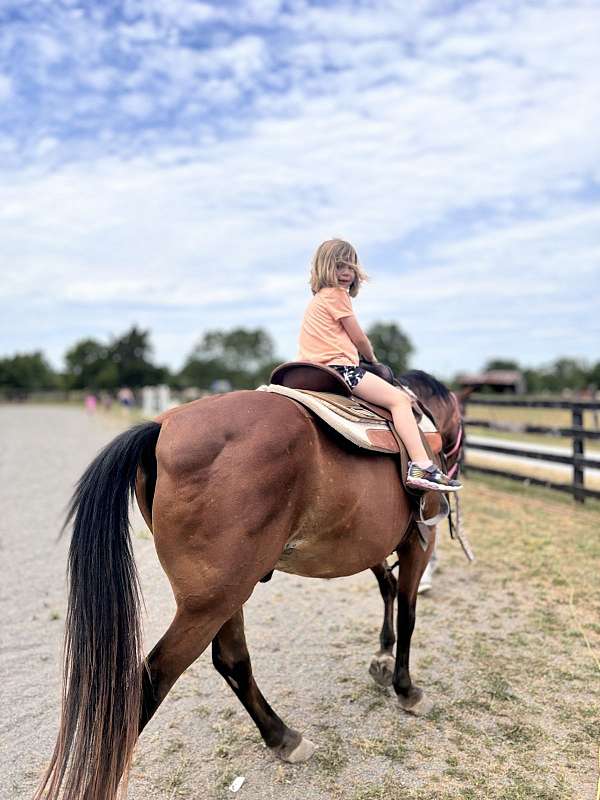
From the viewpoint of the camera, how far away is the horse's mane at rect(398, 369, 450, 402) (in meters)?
4.03

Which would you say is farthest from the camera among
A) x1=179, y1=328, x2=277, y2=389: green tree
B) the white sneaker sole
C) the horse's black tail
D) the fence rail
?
x1=179, y1=328, x2=277, y2=389: green tree

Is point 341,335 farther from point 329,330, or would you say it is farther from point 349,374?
point 349,374

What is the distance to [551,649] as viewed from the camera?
3.96 metres

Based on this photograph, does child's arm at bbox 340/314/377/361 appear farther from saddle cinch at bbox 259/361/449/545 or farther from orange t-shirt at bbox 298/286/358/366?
saddle cinch at bbox 259/361/449/545

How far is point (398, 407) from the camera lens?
3.15m

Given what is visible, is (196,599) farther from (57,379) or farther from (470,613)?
(57,379)

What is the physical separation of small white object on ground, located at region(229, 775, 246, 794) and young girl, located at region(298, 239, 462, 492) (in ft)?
5.53

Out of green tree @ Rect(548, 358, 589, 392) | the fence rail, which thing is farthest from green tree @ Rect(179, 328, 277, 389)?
the fence rail

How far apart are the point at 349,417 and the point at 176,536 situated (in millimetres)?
988

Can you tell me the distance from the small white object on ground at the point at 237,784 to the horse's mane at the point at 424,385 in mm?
2413

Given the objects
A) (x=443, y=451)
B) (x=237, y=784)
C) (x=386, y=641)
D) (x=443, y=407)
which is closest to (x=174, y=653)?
(x=237, y=784)

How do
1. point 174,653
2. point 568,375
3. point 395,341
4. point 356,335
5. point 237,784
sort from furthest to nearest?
point 568,375
point 395,341
point 356,335
point 237,784
point 174,653

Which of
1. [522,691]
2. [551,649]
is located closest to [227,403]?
[522,691]

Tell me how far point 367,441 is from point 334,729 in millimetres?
1546
